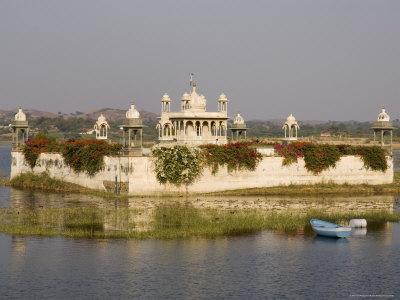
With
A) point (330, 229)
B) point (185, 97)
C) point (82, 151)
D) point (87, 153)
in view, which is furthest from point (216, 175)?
point (330, 229)

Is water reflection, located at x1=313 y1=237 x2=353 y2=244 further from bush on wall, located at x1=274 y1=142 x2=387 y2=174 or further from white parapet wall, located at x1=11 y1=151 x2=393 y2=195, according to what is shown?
bush on wall, located at x1=274 y1=142 x2=387 y2=174

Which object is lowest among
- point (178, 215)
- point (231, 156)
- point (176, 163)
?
point (178, 215)

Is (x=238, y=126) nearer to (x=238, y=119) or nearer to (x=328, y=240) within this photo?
(x=238, y=119)

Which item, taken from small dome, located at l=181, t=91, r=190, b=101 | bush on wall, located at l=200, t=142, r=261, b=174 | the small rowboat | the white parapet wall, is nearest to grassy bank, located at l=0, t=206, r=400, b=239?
the small rowboat

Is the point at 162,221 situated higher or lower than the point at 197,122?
lower

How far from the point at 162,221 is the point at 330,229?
32.0ft

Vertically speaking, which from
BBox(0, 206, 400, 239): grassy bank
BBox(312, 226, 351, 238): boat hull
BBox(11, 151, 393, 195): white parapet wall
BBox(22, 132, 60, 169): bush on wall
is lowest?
Answer: BBox(312, 226, 351, 238): boat hull

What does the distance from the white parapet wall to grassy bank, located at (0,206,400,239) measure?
649cm

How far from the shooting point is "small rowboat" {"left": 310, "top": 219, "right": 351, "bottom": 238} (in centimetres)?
3969

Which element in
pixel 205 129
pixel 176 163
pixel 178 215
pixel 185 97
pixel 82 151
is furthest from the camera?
pixel 185 97

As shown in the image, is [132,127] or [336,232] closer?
[336,232]

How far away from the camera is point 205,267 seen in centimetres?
3316

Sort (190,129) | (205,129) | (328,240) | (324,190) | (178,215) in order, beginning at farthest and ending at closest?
(205,129) < (190,129) < (324,190) < (178,215) < (328,240)

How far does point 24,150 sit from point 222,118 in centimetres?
1905
